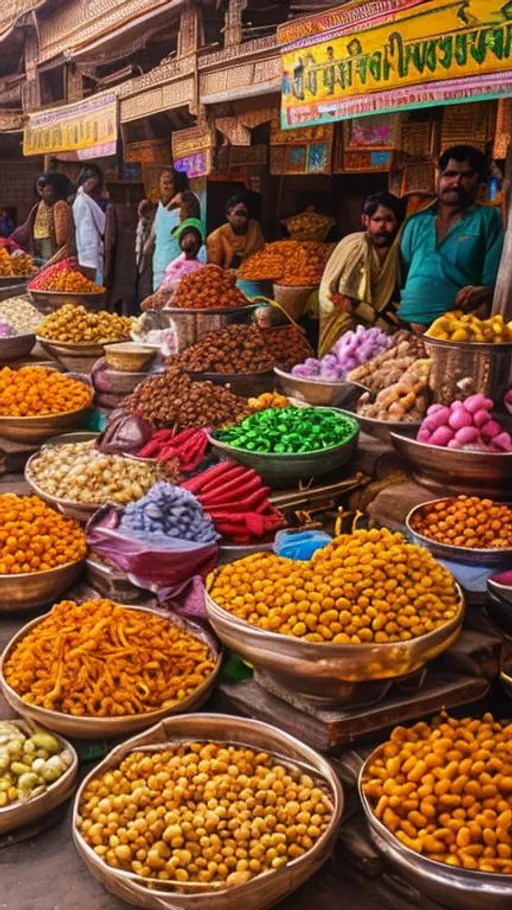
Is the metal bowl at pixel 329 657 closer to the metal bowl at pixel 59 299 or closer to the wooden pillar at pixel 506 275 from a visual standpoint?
the wooden pillar at pixel 506 275

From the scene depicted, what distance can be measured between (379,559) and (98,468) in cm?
181

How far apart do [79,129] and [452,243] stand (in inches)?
230

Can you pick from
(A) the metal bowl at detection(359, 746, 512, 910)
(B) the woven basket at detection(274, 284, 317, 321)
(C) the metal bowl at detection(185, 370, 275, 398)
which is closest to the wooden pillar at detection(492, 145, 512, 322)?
(C) the metal bowl at detection(185, 370, 275, 398)

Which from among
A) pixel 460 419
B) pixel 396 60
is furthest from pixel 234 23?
pixel 460 419

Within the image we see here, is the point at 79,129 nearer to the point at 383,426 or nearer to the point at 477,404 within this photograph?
the point at 383,426

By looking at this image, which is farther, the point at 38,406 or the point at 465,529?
the point at 38,406

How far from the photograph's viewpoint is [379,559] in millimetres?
2740

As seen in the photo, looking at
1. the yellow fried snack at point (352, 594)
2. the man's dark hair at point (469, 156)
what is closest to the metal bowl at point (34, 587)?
the yellow fried snack at point (352, 594)

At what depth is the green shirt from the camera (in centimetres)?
484

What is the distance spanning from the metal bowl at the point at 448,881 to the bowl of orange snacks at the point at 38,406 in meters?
3.45

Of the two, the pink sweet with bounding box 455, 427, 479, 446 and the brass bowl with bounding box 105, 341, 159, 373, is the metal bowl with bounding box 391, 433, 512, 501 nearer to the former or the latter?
the pink sweet with bounding box 455, 427, 479, 446

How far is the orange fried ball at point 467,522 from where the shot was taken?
3111 millimetres

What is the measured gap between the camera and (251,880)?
7.02ft

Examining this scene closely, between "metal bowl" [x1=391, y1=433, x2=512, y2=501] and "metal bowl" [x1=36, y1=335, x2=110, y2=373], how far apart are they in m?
3.12
